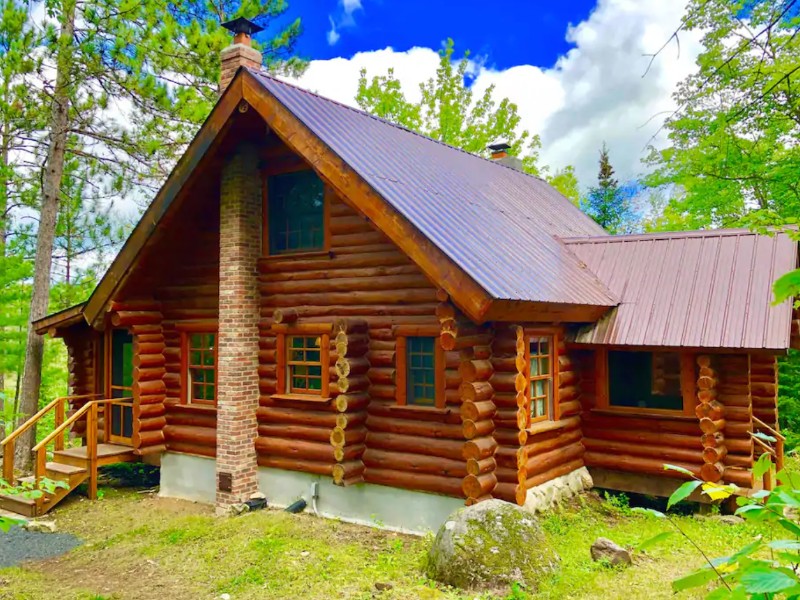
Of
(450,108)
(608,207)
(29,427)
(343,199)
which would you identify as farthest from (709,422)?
(450,108)

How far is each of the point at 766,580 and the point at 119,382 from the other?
45.4 ft

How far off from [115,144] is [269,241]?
763 cm

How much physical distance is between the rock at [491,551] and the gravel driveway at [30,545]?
574cm

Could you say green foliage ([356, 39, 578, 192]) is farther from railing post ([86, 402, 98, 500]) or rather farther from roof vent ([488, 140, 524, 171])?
railing post ([86, 402, 98, 500])

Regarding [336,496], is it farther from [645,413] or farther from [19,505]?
[19,505]

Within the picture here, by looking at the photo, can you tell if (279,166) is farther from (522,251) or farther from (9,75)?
(9,75)

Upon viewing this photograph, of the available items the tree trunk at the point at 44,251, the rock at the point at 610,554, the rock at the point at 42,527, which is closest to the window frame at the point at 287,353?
the rock at the point at 42,527

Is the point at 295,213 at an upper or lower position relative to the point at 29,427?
upper

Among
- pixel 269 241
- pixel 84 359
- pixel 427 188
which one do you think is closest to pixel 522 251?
pixel 427 188

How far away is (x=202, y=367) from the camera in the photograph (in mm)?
12031

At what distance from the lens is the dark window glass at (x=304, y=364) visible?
34.8ft

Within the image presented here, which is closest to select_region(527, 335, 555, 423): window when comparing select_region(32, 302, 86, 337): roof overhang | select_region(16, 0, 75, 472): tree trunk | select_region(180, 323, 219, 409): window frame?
select_region(180, 323, 219, 409): window frame

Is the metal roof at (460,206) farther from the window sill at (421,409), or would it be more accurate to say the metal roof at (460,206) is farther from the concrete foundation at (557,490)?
the concrete foundation at (557,490)

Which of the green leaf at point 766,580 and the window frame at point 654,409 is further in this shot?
the window frame at point 654,409
